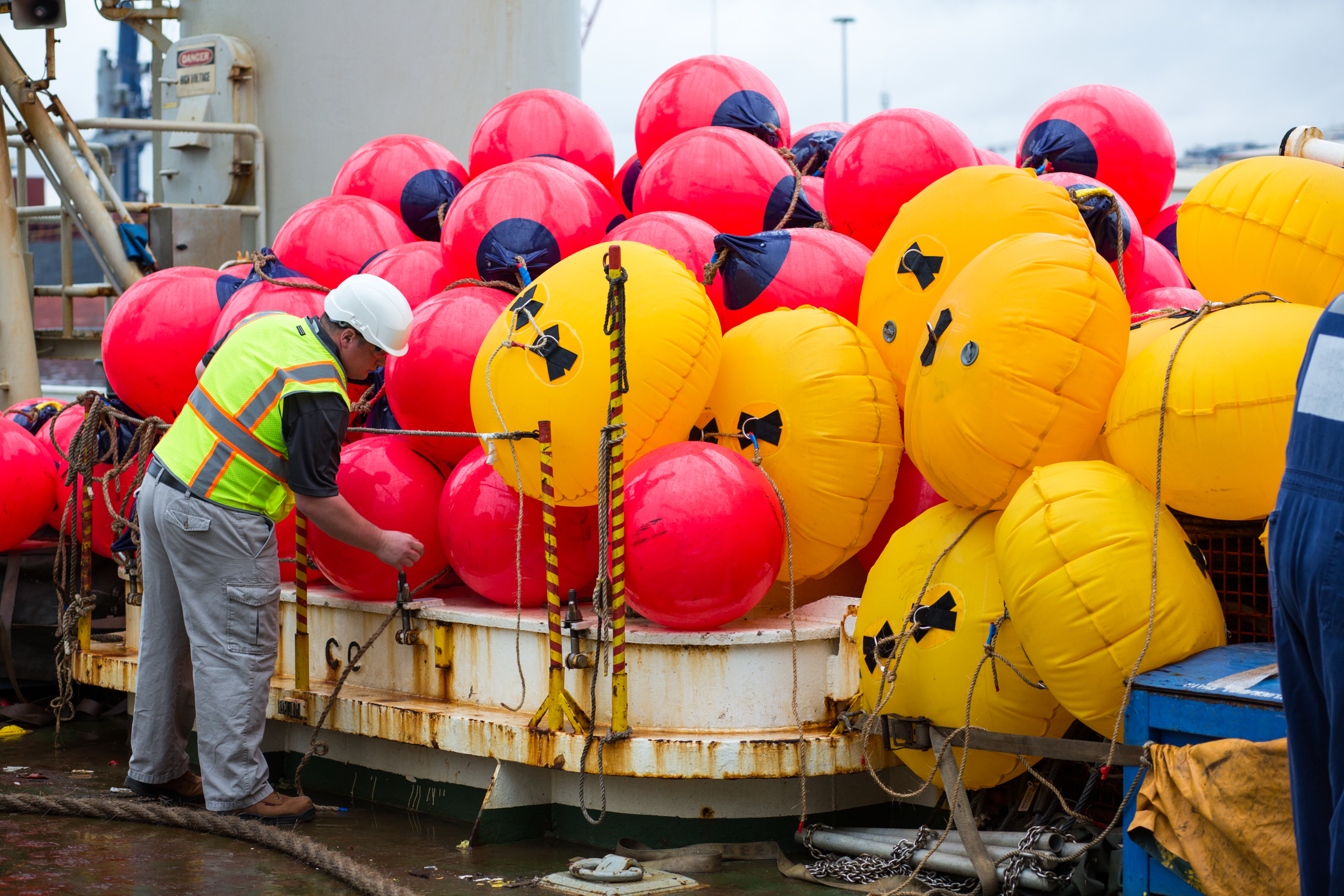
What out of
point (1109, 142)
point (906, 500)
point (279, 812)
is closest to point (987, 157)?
point (1109, 142)

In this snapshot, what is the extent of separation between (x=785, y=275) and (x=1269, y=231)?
1.64 m

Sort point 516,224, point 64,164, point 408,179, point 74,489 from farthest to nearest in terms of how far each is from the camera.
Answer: point 64,164 < point 408,179 < point 74,489 < point 516,224

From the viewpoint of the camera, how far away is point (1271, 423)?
10.8 ft

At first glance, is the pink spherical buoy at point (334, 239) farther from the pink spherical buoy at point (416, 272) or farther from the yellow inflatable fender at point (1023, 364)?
the yellow inflatable fender at point (1023, 364)

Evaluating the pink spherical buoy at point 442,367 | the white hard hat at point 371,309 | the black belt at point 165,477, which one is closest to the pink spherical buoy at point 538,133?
the pink spherical buoy at point 442,367

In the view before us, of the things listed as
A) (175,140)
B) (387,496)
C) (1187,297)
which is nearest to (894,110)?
(1187,297)

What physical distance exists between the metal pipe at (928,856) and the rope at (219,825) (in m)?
1.25

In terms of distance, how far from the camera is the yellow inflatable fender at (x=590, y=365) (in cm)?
412

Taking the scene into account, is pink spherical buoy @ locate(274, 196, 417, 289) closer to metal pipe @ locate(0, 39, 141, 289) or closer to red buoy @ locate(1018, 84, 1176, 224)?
metal pipe @ locate(0, 39, 141, 289)

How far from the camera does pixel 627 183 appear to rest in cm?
659

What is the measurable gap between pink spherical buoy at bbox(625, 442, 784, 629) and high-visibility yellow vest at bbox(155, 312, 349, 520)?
1122 millimetres

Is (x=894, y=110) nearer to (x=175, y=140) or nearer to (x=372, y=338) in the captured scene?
(x=372, y=338)

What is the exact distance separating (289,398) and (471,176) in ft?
8.34

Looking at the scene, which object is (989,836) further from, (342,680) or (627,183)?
(627,183)
